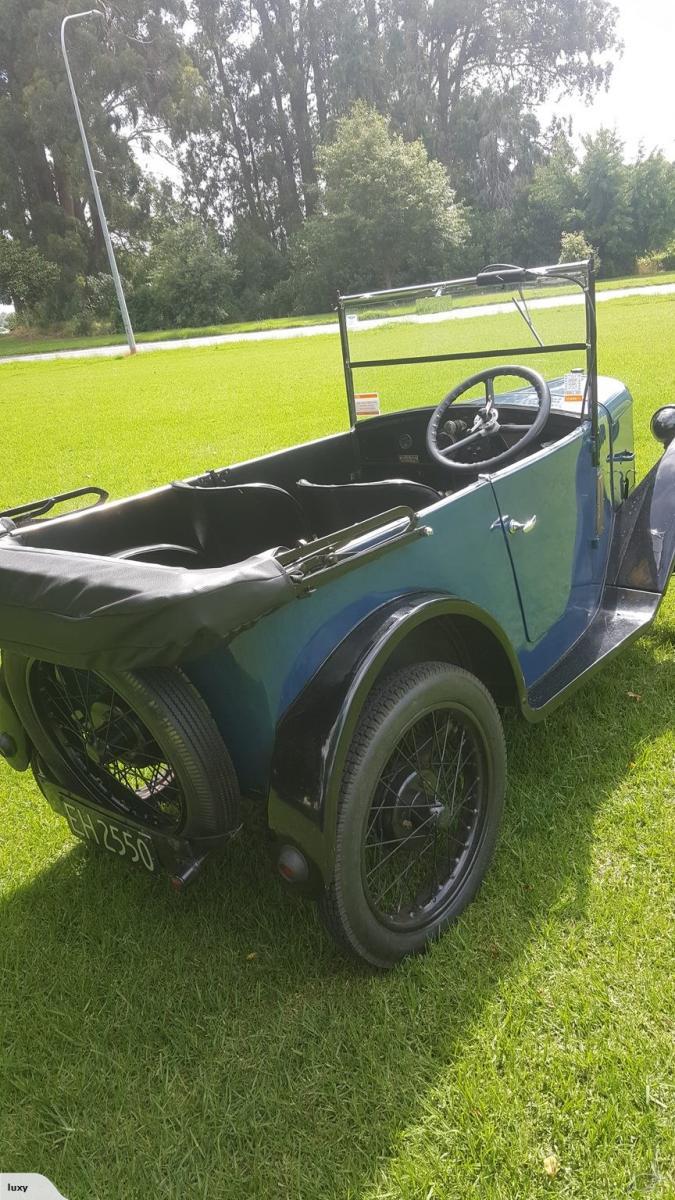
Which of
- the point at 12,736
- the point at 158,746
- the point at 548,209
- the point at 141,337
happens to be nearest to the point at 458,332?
the point at 158,746

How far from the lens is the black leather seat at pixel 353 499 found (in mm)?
2430

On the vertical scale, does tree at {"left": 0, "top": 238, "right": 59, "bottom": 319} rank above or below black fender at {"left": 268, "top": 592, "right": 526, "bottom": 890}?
above

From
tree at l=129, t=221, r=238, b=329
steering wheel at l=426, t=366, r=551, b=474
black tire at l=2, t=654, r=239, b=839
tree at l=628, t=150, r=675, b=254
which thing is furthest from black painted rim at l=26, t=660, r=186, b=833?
tree at l=628, t=150, r=675, b=254

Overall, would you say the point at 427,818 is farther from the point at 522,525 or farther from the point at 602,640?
the point at 602,640

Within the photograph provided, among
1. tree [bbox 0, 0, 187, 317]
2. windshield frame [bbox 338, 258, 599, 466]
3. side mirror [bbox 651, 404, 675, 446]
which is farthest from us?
tree [bbox 0, 0, 187, 317]

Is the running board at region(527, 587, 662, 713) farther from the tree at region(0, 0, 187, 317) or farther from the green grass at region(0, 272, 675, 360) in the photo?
the tree at region(0, 0, 187, 317)

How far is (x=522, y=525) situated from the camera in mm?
2494

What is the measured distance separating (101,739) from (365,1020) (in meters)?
0.98

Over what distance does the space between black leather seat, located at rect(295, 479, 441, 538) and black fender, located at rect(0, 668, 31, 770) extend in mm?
1104

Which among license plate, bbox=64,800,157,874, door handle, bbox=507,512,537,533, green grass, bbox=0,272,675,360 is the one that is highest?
door handle, bbox=507,512,537,533

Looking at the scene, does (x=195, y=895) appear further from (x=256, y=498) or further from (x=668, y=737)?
(x=668, y=737)

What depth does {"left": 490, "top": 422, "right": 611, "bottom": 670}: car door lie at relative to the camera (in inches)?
98.2

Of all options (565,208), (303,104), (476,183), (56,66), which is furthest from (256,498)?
(303,104)

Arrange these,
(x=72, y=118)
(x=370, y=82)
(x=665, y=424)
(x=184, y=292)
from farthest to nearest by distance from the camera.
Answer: (x=370, y=82), (x=72, y=118), (x=184, y=292), (x=665, y=424)
